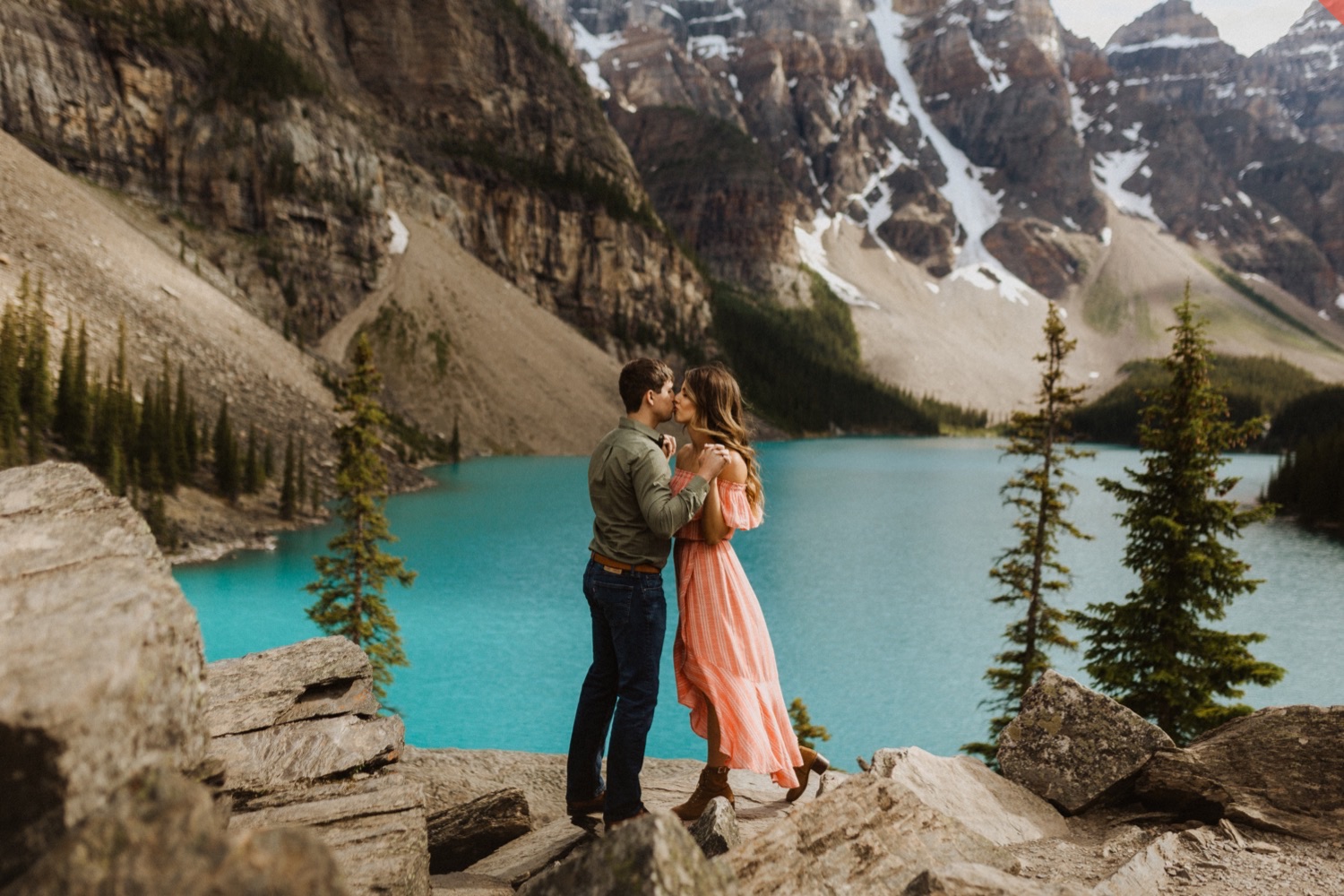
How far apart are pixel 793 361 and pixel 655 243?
38.8 metres

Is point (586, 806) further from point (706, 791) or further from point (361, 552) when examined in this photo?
point (361, 552)

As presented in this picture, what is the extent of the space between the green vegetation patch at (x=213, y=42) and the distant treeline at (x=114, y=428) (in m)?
45.6

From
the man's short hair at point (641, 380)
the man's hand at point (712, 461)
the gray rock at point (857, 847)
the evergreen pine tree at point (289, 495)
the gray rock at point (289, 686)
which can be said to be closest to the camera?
the gray rock at point (857, 847)

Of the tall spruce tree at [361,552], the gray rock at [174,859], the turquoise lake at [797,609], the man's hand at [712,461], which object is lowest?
the turquoise lake at [797,609]

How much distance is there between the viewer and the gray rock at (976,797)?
541 cm

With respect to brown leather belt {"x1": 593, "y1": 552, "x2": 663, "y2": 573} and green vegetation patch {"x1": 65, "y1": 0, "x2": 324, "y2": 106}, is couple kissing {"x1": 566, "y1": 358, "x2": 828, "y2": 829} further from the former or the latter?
green vegetation patch {"x1": 65, "y1": 0, "x2": 324, "y2": 106}

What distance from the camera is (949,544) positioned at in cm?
3778

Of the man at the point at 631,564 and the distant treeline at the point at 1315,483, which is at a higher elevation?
the man at the point at 631,564

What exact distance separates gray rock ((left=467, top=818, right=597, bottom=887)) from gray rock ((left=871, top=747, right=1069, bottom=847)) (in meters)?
2.14

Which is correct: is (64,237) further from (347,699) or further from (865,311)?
(865,311)

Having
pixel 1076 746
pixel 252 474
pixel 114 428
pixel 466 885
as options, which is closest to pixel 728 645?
pixel 466 885

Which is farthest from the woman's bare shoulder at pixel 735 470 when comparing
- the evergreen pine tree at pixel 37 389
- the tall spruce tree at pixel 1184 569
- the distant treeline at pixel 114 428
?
the evergreen pine tree at pixel 37 389

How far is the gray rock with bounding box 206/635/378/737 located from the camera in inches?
196

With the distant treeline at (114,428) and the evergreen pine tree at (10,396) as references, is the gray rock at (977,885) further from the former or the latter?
the evergreen pine tree at (10,396)
